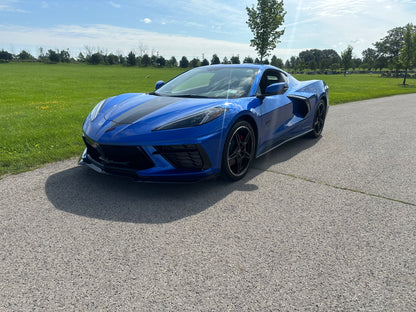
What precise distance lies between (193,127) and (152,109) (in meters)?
0.60

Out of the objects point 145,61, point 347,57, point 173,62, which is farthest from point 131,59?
point 347,57

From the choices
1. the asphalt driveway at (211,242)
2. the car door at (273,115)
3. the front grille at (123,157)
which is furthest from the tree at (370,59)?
the front grille at (123,157)

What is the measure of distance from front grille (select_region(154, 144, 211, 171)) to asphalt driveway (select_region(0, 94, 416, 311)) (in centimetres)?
33

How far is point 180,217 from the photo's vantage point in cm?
255

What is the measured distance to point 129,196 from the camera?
2904 millimetres

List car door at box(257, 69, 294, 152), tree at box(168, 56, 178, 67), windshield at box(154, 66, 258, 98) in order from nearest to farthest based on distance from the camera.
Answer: windshield at box(154, 66, 258, 98), car door at box(257, 69, 294, 152), tree at box(168, 56, 178, 67)

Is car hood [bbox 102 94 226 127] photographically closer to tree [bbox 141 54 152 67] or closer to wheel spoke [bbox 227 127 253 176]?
wheel spoke [bbox 227 127 253 176]

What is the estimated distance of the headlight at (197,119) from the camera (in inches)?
111

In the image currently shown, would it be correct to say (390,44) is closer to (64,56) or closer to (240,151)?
(64,56)

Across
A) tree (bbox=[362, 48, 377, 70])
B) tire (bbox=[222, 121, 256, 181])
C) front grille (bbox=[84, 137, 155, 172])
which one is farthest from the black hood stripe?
tree (bbox=[362, 48, 377, 70])

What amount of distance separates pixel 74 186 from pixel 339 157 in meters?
3.54

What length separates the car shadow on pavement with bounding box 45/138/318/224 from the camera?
258 centimetres

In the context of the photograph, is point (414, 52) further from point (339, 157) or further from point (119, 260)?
point (119, 260)

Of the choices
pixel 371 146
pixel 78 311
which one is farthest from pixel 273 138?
pixel 78 311
